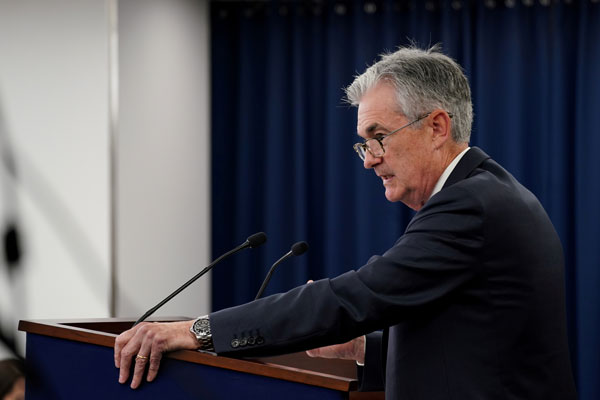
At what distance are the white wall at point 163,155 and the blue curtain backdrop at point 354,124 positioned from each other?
176mm

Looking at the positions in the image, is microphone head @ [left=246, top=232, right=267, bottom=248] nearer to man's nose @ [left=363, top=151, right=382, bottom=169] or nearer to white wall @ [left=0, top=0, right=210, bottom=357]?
man's nose @ [left=363, top=151, right=382, bottom=169]

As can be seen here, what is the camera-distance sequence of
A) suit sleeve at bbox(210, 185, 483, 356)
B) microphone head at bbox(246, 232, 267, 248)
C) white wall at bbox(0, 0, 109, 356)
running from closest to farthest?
1. suit sleeve at bbox(210, 185, 483, 356)
2. microphone head at bbox(246, 232, 267, 248)
3. white wall at bbox(0, 0, 109, 356)

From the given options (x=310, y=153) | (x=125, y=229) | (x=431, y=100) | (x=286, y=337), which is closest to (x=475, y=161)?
(x=431, y=100)

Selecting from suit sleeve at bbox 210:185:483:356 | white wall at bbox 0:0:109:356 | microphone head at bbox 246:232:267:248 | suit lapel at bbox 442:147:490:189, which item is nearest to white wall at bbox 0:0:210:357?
white wall at bbox 0:0:109:356

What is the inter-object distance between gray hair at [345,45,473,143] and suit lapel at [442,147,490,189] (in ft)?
0.32

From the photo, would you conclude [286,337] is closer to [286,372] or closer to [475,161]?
[286,372]

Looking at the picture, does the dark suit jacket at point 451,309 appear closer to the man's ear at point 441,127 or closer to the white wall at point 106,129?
the man's ear at point 441,127

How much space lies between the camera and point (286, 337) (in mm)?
1257

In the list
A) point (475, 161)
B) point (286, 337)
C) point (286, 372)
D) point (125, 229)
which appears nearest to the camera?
point (286, 372)

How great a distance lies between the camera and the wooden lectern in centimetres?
114

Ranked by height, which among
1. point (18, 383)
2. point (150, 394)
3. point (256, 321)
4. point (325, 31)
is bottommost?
point (150, 394)

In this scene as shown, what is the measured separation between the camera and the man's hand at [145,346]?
1213 mm

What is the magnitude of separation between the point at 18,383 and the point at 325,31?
4.28 m

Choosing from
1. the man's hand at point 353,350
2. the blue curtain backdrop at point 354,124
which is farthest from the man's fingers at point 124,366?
the blue curtain backdrop at point 354,124
